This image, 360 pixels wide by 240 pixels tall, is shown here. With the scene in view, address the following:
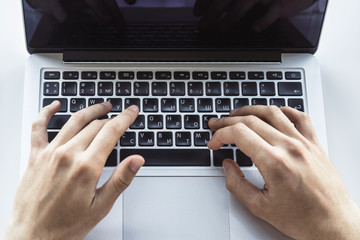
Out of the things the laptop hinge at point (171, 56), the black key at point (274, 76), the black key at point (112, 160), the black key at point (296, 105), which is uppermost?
the laptop hinge at point (171, 56)

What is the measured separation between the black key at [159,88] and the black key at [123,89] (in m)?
0.05

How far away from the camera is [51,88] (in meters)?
0.71

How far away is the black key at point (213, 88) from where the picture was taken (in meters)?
0.73

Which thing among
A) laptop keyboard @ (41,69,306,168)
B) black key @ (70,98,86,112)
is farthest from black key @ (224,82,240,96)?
black key @ (70,98,86,112)

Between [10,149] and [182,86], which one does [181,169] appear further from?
[10,149]

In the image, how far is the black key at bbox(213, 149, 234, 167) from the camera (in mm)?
695

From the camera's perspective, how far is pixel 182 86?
73 cm

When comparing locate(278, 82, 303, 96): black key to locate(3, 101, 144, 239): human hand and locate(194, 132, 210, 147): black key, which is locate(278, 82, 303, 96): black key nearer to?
locate(194, 132, 210, 147): black key

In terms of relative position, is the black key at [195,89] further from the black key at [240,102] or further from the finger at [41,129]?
the finger at [41,129]

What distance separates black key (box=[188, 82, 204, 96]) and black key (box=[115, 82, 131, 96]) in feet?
0.44

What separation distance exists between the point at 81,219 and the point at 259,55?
0.50 m

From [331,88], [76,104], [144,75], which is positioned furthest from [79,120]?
[331,88]

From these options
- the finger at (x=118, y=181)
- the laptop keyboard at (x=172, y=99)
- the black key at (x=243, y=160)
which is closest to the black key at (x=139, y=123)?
the laptop keyboard at (x=172, y=99)

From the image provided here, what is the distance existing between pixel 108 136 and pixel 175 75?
0.69 feet
